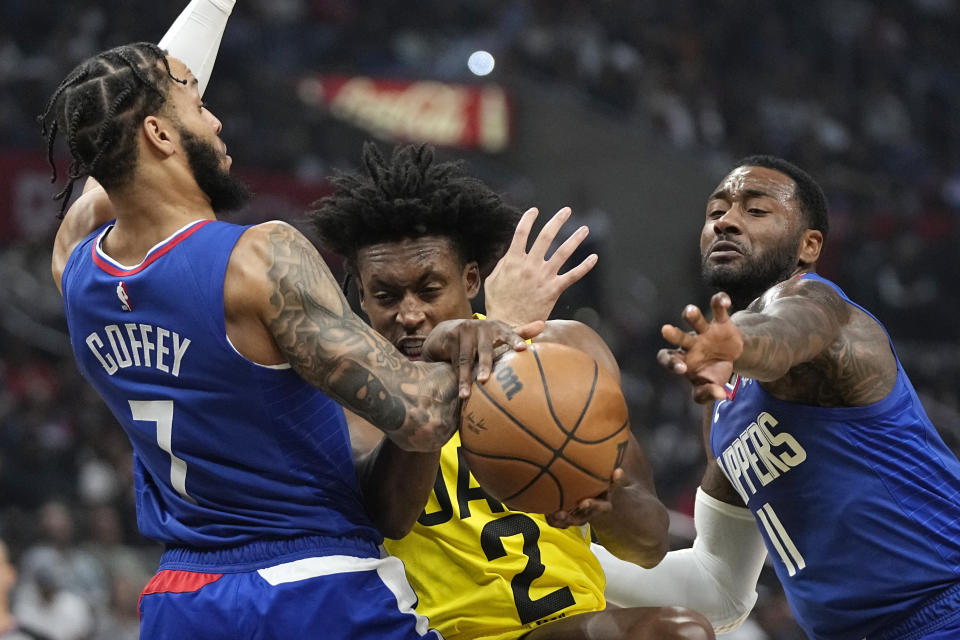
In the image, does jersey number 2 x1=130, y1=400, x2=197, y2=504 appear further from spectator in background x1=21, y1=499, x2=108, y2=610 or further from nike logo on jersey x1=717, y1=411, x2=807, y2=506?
spectator in background x1=21, y1=499, x2=108, y2=610

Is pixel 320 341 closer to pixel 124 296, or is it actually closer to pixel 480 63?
pixel 124 296

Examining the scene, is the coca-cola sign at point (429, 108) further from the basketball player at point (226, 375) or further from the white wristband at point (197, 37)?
the basketball player at point (226, 375)

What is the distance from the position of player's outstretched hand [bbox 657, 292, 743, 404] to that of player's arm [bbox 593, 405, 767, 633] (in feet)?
5.73

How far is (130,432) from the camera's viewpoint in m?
3.23

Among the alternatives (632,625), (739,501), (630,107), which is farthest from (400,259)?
(630,107)

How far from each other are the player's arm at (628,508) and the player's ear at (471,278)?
1.67ft

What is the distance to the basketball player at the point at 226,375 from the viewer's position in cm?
295

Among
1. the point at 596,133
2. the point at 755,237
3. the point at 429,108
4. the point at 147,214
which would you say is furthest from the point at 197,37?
the point at 596,133

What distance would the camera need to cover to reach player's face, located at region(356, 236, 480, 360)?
12.4 feet

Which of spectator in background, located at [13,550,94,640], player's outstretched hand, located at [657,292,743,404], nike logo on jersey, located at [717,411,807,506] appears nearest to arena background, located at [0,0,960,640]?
spectator in background, located at [13,550,94,640]

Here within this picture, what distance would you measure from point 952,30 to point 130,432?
57.9 ft

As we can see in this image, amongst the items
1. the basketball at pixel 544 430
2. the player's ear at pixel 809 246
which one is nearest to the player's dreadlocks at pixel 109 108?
the basketball at pixel 544 430

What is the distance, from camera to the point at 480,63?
15367 millimetres

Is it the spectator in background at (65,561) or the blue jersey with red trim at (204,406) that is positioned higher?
the blue jersey with red trim at (204,406)
